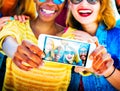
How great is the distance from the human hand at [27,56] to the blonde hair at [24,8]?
0.61ft

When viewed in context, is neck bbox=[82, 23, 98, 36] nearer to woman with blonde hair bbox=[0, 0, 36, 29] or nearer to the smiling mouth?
the smiling mouth

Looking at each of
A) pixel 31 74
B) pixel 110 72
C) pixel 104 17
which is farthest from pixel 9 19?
pixel 110 72

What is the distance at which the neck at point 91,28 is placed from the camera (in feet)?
15.0

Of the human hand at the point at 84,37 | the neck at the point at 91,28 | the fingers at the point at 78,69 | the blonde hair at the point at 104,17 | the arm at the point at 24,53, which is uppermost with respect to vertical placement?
the blonde hair at the point at 104,17

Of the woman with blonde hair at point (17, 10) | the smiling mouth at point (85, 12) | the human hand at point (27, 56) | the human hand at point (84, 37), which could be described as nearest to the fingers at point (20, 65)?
the human hand at point (27, 56)

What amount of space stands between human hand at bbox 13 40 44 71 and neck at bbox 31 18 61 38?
9cm

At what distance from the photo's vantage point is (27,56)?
457 centimetres

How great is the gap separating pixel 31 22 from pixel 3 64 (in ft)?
1.09

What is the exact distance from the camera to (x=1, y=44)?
15.1 ft

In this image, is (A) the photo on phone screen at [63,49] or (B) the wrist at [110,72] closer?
(A) the photo on phone screen at [63,49]

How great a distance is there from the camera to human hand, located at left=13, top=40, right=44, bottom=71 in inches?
179

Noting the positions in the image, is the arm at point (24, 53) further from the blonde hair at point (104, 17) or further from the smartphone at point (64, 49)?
the blonde hair at point (104, 17)

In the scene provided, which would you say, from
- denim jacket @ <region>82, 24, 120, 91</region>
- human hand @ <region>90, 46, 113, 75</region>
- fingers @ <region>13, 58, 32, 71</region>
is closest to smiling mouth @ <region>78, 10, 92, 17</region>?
denim jacket @ <region>82, 24, 120, 91</region>

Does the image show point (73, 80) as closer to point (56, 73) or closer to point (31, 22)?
point (56, 73)
